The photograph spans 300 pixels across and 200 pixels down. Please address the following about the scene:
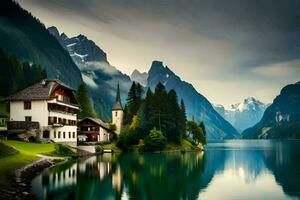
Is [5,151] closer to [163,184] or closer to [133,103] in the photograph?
[163,184]

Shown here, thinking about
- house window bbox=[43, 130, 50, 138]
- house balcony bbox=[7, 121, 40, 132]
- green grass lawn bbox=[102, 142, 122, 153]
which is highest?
house balcony bbox=[7, 121, 40, 132]

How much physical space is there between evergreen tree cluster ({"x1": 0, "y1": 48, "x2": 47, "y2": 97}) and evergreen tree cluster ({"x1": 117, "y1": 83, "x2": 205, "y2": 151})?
143 ft

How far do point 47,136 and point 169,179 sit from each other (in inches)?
1721

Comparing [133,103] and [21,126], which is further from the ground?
[133,103]

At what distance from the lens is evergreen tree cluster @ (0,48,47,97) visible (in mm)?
148000

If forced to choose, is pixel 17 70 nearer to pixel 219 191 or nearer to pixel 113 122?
pixel 113 122

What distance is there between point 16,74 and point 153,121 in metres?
71.2

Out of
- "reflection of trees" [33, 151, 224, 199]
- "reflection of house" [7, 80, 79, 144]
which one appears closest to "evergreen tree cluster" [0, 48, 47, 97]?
"reflection of house" [7, 80, 79, 144]

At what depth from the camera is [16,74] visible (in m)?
166

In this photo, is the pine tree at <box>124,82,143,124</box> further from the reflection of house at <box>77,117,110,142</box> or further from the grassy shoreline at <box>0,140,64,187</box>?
the grassy shoreline at <box>0,140,64,187</box>

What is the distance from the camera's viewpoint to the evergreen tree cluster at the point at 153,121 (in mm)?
116250

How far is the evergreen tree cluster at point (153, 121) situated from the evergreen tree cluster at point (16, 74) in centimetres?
4368

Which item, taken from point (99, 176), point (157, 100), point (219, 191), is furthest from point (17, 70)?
point (219, 191)

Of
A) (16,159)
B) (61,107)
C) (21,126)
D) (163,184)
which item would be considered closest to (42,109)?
(21,126)
